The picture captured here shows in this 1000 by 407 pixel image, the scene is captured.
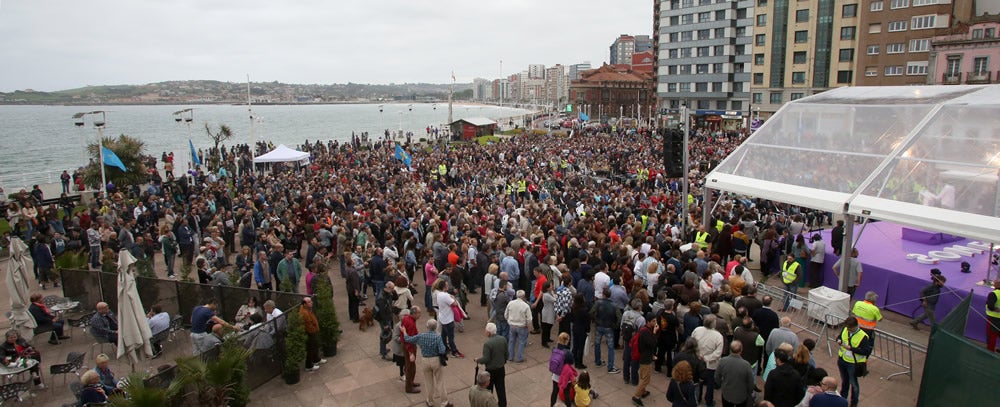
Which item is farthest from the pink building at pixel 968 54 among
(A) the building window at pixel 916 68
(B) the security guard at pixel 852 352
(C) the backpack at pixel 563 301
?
(C) the backpack at pixel 563 301

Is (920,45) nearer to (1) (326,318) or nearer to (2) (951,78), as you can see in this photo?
(2) (951,78)

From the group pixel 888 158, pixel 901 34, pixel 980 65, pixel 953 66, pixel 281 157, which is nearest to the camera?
pixel 888 158

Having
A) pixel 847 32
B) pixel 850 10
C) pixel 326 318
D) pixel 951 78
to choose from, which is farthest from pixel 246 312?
pixel 850 10

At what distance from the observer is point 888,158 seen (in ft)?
38.1

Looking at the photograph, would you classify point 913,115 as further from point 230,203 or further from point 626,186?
point 230,203

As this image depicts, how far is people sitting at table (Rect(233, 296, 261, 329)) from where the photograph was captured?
30.1 feet

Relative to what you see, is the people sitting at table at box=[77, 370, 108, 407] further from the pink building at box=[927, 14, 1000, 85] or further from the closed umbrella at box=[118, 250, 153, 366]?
the pink building at box=[927, 14, 1000, 85]

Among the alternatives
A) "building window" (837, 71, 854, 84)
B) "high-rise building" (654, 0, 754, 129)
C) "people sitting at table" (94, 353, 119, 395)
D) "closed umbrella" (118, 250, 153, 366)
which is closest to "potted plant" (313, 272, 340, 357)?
"closed umbrella" (118, 250, 153, 366)

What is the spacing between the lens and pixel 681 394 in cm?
683

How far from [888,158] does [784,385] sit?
748 cm

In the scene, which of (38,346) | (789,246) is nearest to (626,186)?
(789,246)

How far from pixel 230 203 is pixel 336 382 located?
13897 mm

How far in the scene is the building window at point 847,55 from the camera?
57.2 metres

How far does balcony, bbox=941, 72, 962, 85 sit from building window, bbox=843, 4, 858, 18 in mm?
15412
